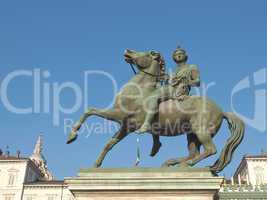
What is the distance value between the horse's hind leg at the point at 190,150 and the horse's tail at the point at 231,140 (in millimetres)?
609

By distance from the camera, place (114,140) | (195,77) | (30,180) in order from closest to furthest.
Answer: (114,140) < (195,77) < (30,180)

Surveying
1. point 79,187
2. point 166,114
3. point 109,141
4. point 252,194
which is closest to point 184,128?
point 166,114

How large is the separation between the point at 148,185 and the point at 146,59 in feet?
11.5

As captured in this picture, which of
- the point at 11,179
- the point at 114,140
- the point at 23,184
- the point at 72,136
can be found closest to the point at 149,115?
the point at 114,140

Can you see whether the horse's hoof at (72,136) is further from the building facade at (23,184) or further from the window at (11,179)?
the window at (11,179)

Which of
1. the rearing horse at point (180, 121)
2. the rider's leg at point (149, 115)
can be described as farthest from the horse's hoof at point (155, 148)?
the rider's leg at point (149, 115)

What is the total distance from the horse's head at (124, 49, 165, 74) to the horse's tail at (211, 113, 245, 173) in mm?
2191

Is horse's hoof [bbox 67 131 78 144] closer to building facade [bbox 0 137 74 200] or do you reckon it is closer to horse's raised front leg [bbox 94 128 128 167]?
horse's raised front leg [bbox 94 128 128 167]

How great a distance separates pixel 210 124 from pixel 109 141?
2.51 m

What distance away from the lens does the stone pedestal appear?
8297mm

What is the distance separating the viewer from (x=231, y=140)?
31.4ft

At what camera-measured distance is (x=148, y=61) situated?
10.4 metres

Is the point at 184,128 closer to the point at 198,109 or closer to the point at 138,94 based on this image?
the point at 198,109

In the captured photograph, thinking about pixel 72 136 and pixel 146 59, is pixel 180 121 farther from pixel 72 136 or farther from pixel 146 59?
pixel 72 136
